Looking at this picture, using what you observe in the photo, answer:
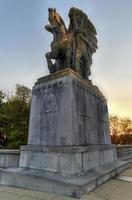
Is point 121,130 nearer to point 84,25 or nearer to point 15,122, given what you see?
point 15,122

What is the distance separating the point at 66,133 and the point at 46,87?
179cm

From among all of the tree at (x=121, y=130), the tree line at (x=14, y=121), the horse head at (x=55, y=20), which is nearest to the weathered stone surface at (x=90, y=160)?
the horse head at (x=55, y=20)

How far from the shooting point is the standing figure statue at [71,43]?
5.81 m

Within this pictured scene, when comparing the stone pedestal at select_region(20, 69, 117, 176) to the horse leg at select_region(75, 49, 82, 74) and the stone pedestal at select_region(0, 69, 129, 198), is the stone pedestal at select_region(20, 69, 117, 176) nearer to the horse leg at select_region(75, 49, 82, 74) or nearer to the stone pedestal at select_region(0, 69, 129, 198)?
the stone pedestal at select_region(0, 69, 129, 198)

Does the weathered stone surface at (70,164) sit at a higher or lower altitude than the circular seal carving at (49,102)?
lower

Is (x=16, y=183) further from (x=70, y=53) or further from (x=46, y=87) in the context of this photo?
(x=70, y=53)

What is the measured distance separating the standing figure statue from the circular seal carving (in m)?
1.30

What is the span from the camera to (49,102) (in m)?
5.09

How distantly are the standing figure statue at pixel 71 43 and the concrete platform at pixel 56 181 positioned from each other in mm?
3455

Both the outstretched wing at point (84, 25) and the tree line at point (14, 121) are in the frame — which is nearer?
the outstretched wing at point (84, 25)

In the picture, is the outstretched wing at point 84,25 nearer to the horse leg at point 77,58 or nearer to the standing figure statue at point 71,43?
the standing figure statue at point 71,43

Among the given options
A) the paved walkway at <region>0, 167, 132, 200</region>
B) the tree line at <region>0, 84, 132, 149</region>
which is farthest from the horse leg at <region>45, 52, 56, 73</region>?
the tree line at <region>0, 84, 132, 149</region>

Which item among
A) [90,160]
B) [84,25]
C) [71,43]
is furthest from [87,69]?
[90,160]

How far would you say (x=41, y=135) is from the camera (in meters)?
4.91
